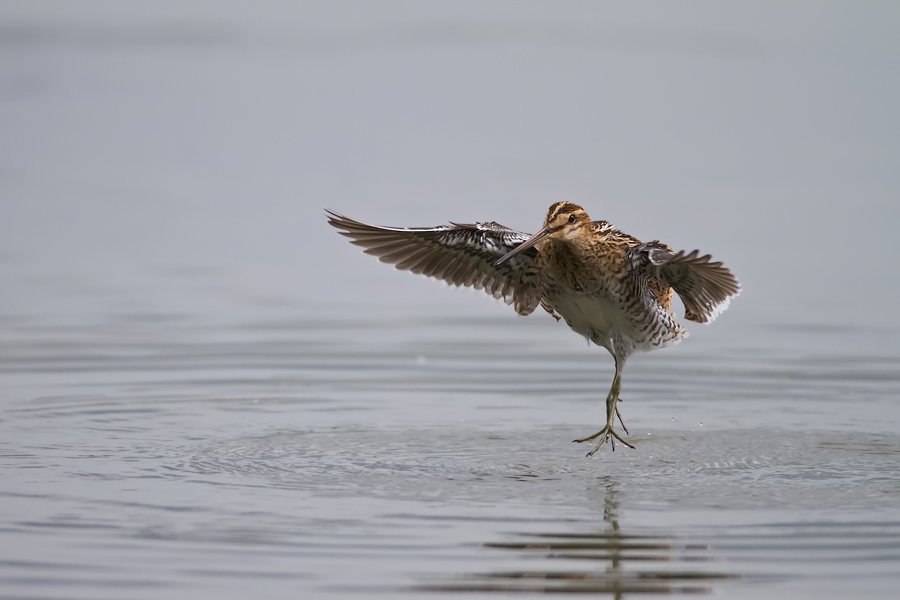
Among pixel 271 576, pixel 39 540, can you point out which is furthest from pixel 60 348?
pixel 271 576

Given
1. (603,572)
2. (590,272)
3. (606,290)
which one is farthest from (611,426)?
(603,572)

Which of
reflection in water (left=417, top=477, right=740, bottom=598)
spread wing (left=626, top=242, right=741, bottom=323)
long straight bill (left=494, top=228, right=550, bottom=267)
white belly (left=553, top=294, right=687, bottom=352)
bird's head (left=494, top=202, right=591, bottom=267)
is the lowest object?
reflection in water (left=417, top=477, right=740, bottom=598)

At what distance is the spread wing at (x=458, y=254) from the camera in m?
9.21

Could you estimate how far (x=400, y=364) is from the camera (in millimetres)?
11539

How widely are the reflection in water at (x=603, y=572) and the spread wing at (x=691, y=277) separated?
1916 millimetres

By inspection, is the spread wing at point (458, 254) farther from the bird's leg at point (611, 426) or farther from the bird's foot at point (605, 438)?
the bird's foot at point (605, 438)

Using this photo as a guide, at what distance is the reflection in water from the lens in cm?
589

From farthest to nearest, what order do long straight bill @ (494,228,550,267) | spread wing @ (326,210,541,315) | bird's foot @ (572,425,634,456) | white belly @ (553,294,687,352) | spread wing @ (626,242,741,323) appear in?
spread wing @ (326,210,541,315), white belly @ (553,294,687,352), bird's foot @ (572,425,634,456), long straight bill @ (494,228,550,267), spread wing @ (626,242,741,323)

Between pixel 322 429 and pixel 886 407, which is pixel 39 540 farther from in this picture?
pixel 886 407

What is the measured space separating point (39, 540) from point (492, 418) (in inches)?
153

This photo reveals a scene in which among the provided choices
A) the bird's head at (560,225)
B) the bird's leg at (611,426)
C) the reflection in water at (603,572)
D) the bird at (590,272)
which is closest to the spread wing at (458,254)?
the bird at (590,272)

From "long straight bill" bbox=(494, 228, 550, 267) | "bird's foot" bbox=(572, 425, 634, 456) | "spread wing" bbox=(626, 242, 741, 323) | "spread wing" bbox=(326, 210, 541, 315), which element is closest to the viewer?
"spread wing" bbox=(626, 242, 741, 323)

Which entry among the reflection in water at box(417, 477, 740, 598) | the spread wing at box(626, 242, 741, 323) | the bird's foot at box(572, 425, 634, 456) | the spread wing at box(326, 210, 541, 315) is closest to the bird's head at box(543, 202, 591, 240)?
the spread wing at box(626, 242, 741, 323)

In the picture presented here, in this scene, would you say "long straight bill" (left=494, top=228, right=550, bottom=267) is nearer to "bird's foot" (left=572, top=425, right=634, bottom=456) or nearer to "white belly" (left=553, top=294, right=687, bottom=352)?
"white belly" (left=553, top=294, right=687, bottom=352)
